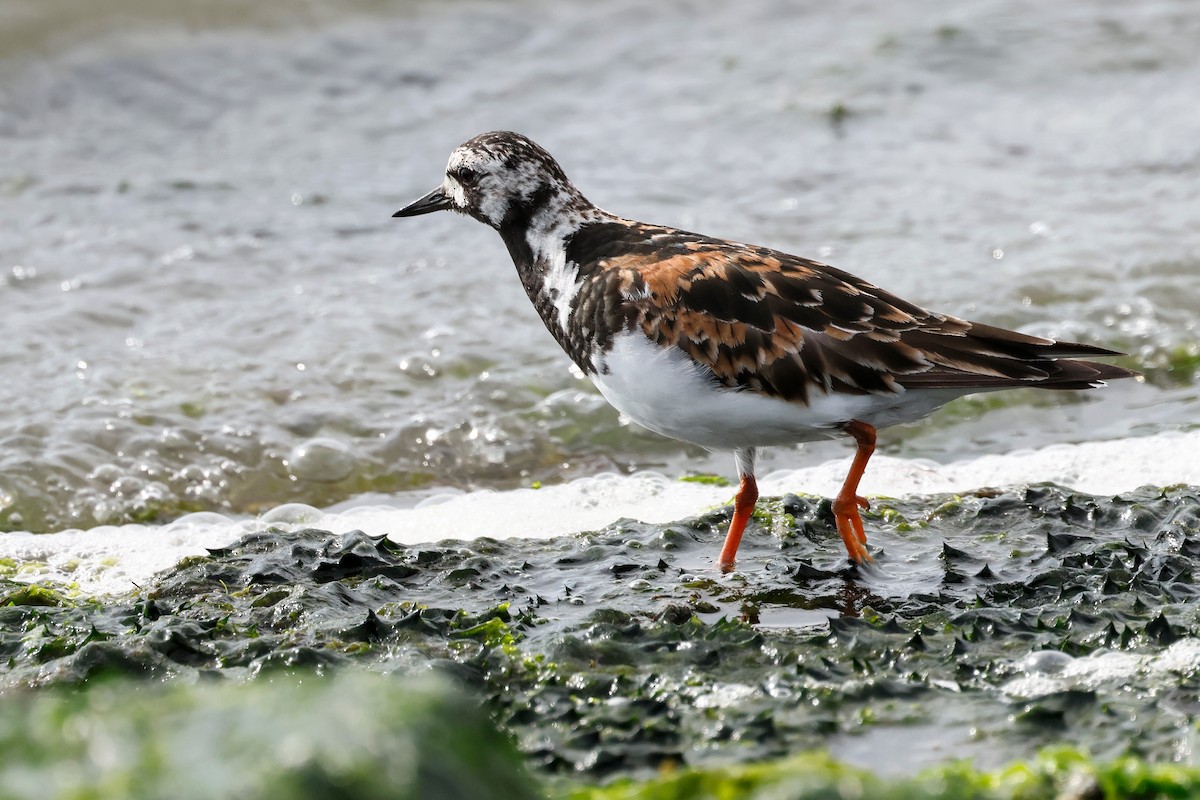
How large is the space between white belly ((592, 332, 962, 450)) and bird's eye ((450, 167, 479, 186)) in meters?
1.00

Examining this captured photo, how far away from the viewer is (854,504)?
4012 millimetres

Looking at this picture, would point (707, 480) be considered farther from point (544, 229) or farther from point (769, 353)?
point (769, 353)

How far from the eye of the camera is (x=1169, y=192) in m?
8.65

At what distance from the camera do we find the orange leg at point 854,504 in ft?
13.0

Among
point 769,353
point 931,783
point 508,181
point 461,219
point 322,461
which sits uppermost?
point 508,181

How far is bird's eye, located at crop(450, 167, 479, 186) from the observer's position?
15.4ft

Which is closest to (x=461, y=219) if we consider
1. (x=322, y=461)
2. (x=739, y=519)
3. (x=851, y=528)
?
(x=322, y=461)

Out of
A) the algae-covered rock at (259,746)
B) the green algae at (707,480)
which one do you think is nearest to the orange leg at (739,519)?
the green algae at (707,480)

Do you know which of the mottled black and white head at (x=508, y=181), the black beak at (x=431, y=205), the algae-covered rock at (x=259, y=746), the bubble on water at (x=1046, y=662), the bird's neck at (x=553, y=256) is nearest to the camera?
the algae-covered rock at (x=259, y=746)

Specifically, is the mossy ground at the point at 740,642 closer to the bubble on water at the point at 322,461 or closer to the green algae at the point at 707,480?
the green algae at the point at 707,480

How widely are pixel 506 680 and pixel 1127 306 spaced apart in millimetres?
5178

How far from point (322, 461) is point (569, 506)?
149 centimetres

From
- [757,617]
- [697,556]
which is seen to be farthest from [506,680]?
[697,556]

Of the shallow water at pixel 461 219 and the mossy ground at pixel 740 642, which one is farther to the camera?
the shallow water at pixel 461 219
